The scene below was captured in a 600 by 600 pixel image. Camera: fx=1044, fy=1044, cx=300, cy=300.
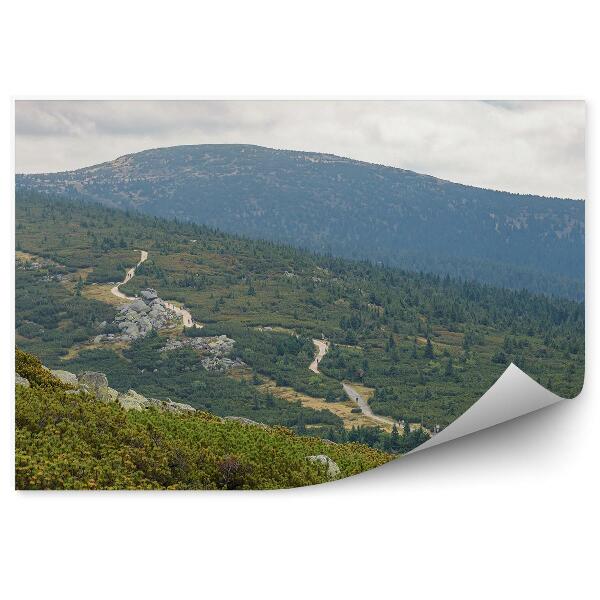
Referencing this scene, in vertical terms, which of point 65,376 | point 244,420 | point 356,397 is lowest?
point 244,420

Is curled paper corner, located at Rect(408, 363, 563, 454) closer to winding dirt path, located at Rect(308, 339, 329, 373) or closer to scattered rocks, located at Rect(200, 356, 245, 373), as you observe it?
winding dirt path, located at Rect(308, 339, 329, 373)

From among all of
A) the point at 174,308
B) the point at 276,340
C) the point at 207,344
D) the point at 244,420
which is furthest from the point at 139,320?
the point at 244,420

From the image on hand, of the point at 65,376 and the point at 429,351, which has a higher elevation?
the point at 429,351

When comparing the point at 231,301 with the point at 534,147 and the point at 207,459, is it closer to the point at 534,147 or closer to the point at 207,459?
the point at 207,459

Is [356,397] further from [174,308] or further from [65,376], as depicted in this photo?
[65,376]

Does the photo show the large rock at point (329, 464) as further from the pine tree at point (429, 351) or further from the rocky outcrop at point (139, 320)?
the rocky outcrop at point (139, 320)

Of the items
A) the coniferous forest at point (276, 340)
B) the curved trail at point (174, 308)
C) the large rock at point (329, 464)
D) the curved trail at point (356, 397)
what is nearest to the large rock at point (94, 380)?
the coniferous forest at point (276, 340)

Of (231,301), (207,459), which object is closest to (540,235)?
(231,301)
